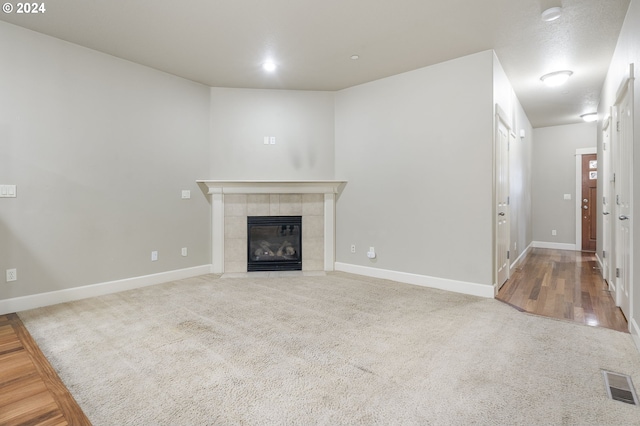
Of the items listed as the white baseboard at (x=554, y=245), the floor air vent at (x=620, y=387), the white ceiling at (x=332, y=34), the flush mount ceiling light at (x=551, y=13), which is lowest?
the floor air vent at (x=620, y=387)

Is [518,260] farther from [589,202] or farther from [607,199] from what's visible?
[589,202]

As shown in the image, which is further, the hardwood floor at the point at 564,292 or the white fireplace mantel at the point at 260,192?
the white fireplace mantel at the point at 260,192

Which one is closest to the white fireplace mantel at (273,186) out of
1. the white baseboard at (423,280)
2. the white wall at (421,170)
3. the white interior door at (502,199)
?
the white wall at (421,170)

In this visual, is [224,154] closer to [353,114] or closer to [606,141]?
[353,114]

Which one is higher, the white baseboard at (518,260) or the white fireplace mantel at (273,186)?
the white fireplace mantel at (273,186)

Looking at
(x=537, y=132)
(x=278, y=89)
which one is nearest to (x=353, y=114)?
(x=278, y=89)

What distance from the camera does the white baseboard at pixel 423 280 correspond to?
371 cm

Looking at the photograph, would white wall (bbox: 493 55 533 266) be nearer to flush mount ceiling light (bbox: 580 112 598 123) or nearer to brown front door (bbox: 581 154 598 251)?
flush mount ceiling light (bbox: 580 112 598 123)

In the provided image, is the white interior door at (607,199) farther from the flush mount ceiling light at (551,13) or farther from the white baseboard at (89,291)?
the white baseboard at (89,291)

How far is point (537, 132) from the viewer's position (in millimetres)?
7520

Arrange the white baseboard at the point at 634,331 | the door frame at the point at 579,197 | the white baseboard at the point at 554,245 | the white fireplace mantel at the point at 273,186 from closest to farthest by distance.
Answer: the white baseboard at the point at 634,331 → the white fireplace mantel at the point at 273,186 → the door frame at the point at 579,197 → the white baseboard at the point at 554,245

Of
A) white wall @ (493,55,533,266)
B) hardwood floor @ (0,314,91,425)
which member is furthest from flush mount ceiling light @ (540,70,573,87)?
hardwood floor @ (0,314,91,425)

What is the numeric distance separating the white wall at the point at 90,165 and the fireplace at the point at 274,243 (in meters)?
0.78

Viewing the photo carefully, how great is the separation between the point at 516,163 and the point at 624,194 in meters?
2.38
